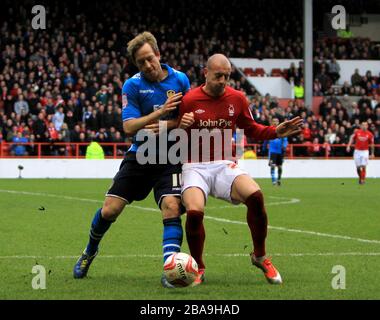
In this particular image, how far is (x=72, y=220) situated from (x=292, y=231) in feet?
12.5

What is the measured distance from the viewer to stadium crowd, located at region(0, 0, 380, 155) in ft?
109

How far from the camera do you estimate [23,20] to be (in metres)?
38.6

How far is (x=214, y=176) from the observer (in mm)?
8922

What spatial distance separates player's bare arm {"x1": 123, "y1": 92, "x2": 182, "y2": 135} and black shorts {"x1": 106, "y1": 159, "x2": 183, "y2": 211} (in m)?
0.45

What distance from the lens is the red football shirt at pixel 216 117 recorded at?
885 cm

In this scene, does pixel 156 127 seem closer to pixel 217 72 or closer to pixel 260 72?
pixel 217 72

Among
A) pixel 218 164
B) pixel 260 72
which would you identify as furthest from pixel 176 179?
pixel 260 72

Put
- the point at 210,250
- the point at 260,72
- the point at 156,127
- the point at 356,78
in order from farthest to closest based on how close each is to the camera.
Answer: the point at 260,72 < the point at 356,78 < the point at 210,250 < the point at 156,127

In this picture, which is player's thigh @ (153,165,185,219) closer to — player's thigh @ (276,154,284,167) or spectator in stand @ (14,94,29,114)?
player's thigh @ (276,154,284,167)

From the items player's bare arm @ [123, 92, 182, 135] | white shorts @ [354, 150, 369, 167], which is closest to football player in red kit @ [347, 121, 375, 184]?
white shorts @ [354, 150, 369, 167]

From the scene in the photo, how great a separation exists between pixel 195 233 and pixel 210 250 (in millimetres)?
2862

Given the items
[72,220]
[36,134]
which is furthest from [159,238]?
[36,134]
